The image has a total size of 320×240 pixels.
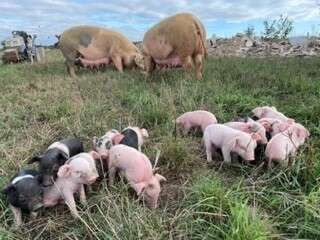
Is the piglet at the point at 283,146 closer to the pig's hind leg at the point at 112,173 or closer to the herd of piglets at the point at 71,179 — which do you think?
the herd of piglets at the point at 71,179

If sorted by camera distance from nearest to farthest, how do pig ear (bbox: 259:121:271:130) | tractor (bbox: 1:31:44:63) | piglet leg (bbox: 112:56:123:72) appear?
pig ear (bbox: 259:121:271:130)
piglet leg (bbox: 112:56:123:72)
tractor (bbox: 1:31:44:63)

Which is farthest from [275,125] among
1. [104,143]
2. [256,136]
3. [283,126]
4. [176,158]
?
[104,143]

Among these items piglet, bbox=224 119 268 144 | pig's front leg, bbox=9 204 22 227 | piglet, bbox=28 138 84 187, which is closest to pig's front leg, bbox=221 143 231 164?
piglet, bbox=224 119 268 144

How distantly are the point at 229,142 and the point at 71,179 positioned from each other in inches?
53.4

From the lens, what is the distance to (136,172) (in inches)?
133

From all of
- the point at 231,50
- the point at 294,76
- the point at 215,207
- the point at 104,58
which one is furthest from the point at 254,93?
the point at 231,50

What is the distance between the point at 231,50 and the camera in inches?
567

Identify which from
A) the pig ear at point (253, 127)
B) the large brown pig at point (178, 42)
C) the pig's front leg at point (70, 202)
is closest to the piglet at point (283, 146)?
the pig ear at point (253, 127)

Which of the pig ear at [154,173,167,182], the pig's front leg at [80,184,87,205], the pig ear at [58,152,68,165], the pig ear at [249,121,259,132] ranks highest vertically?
the pig ear at [249,121,259,132]

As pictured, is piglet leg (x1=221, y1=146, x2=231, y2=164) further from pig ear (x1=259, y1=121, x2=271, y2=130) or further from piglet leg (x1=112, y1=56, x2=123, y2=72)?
piglet leg (x1=112, y1=56, x2=123, y2=72)

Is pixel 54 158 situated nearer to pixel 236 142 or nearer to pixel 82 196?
pixel 82 196

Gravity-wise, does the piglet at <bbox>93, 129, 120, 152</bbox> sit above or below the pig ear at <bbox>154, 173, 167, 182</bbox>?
above

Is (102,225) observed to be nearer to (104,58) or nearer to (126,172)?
(126,172)

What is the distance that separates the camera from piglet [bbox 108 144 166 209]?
3.27m
